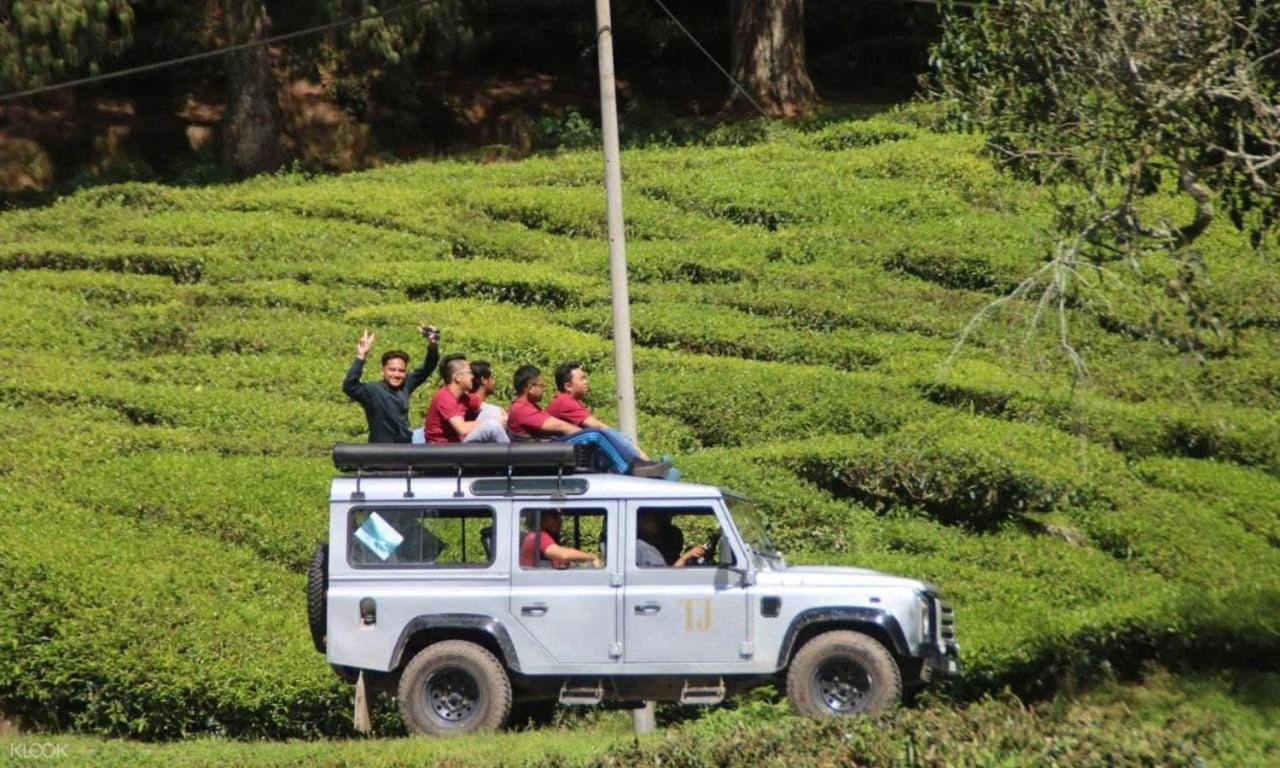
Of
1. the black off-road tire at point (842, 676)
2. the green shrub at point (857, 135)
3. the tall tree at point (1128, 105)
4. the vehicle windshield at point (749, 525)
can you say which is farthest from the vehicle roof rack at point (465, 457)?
the green shrub at point (857, 135)

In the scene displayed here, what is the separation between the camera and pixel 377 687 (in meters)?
10.4

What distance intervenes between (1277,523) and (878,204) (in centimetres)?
881

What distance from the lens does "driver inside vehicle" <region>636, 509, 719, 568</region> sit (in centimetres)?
1016

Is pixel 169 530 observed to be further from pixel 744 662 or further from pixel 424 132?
pixel 424 132

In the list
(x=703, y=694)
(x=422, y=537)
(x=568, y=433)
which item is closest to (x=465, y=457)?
(x=422, y=537)

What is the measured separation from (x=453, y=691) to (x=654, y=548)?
5.05ft

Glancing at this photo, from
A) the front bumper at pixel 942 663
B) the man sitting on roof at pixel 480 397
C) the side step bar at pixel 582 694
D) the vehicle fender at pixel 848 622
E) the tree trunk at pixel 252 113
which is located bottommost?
the side step bar at pixel 582 694

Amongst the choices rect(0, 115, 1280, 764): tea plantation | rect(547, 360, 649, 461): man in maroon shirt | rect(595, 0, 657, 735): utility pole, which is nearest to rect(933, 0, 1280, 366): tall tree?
rect(0, 115, 1280, 764): tea plantation

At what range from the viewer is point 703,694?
10.1 meters

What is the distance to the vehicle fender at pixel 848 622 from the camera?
9.85 meters

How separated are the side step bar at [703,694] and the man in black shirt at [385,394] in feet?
9.93

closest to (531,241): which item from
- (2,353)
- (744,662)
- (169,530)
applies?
(2,353)

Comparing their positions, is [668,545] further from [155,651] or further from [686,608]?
[155,651]

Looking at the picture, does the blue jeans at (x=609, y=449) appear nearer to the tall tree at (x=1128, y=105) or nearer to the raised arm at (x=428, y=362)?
the raised arm at (x=428, y=362)
